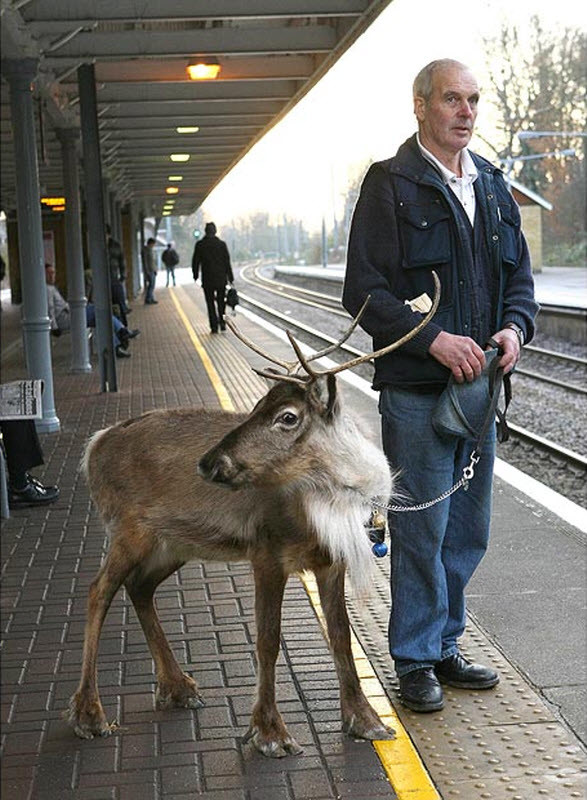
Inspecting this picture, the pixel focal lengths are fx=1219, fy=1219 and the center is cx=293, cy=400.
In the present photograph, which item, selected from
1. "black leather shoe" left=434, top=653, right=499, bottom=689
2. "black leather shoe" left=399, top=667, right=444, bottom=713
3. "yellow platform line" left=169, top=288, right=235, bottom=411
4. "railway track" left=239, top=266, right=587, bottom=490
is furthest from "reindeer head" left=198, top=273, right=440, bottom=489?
"railway track" left=239, top=266, right=587, bottom=490

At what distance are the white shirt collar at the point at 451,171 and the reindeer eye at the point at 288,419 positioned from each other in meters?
1.26

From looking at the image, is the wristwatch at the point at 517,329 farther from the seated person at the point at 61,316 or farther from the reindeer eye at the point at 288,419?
the seated person at the point at 61,316

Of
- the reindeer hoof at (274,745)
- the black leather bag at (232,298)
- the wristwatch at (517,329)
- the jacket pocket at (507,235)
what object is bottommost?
the black leather bag at (232,298)

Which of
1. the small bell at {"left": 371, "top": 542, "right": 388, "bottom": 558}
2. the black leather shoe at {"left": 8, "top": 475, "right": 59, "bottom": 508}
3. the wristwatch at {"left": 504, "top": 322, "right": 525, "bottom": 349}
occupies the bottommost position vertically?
the black leather shoe at {"left": 8, "top": 475, "right": 59, "bottom": 508}

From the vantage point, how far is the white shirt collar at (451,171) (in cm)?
491

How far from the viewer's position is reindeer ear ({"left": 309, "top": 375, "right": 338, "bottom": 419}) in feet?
14.4

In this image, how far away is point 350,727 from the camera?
475 centimetres

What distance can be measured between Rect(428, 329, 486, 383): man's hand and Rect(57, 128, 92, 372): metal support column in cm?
1392

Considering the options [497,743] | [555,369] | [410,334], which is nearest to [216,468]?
[410,334]

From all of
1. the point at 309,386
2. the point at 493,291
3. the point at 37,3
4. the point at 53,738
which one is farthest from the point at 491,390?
the point at 37,3

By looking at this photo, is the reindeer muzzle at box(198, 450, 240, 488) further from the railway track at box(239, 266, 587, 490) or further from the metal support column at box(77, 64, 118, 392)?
the metal support column at box(77, 64, 118, 392)

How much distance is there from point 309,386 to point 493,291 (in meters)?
1.12

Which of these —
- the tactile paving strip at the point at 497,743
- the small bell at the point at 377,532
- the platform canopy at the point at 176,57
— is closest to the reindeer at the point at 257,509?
the small bell at the point at 377,532

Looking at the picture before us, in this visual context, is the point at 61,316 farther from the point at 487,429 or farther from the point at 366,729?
the point at 366,729
